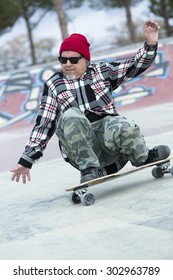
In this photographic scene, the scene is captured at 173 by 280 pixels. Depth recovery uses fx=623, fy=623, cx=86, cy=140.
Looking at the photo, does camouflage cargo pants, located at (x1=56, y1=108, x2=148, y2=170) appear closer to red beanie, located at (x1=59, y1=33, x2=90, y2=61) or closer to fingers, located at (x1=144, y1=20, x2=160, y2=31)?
red beanie, located at (x1=59, y1=33, x2=90, y2=61)

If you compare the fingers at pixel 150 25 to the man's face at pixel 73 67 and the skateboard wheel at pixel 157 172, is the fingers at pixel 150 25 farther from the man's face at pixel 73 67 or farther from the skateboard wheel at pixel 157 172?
the skateboard wheel at pixel 157 172

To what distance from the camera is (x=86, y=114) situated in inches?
187

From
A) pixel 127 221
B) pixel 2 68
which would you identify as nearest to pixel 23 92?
A: pixel 127 221

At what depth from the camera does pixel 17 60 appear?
35312 mm

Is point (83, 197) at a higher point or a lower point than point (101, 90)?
lower

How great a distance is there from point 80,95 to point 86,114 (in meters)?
0.16

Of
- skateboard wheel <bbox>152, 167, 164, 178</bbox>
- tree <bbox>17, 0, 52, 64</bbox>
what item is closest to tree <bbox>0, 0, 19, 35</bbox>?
tree <bbox>17, 0, 52, 64</bbox>

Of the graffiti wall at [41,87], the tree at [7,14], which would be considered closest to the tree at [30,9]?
the tree at [7,14]

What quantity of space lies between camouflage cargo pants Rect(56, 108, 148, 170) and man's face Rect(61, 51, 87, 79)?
30cm

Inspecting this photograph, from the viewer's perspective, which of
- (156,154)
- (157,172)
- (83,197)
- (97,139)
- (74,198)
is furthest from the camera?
(157,172)

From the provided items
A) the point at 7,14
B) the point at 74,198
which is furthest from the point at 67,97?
the point at 7,14

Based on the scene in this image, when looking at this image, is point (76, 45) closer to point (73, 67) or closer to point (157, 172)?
point (73, 67)

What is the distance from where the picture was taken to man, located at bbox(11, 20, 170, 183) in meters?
4.62

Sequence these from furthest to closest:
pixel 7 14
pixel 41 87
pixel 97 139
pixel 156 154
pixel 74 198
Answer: pixel 7 14, pixel 41 87, pixel 156 154, pixel 97 139, pixel 74 198
